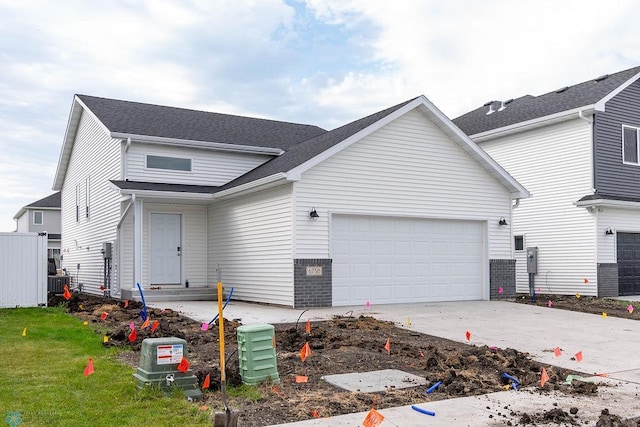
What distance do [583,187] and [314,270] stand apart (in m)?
9.82

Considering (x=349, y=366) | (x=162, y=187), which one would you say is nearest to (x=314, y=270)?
(x=162, y=187)

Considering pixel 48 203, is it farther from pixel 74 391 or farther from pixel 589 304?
pixel 74 391

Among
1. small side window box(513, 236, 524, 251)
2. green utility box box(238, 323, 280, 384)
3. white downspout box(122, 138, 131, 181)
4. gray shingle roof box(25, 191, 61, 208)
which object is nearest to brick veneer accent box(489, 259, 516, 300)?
small side window box(513, 236, 524, 251)

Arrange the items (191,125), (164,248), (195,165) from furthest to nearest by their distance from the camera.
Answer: (191,125), (195,165), (164,248)

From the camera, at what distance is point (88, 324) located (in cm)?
1131

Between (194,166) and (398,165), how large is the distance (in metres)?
6.26

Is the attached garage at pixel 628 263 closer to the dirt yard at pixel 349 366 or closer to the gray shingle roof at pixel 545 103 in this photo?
the gray shingle roof at pixel 545 103

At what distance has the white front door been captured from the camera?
17.2 metres

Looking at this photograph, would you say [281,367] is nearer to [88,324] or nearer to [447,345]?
[447,345]

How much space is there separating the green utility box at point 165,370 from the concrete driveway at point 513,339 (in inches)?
57.4

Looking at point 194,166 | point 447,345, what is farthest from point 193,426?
point 194,166

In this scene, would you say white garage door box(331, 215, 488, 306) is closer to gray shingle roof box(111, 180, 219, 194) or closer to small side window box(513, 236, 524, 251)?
gray shingle roof box(111, 180, 219, 194)

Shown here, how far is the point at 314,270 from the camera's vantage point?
548 inches

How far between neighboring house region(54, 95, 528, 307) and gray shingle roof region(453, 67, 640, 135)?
15.4 ft
